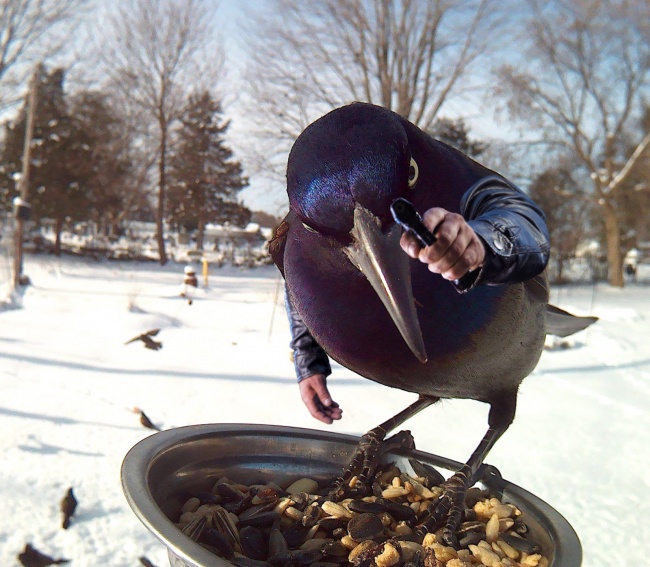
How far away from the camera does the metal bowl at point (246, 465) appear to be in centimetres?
75

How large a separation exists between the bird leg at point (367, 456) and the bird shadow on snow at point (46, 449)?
1540 millimetres

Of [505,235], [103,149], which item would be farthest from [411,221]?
[103,149]

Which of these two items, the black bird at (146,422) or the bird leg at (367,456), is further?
the black bird at (146,422)

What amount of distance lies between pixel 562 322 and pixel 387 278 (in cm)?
61

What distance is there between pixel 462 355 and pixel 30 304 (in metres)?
5.86

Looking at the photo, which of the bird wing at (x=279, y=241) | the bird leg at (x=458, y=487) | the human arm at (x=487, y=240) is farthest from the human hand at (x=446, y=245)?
the bird leg at (x=458, y=487)

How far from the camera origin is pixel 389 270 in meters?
0.53

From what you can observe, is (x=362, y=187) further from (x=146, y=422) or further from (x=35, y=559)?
(x=146, y=422)

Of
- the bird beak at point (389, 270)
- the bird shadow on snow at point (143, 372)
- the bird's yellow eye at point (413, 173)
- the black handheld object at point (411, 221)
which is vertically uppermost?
the bird's yellow eye at point (413, 173)

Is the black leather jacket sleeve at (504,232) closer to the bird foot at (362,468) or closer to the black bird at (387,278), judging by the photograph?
the black bird at (387,278)

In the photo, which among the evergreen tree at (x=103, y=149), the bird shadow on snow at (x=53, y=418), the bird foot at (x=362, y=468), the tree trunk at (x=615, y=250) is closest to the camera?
the bird foot at (x=362, y=468)

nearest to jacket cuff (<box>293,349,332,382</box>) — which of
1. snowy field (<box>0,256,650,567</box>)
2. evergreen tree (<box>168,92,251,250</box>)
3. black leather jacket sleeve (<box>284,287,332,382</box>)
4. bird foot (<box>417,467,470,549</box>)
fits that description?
black leather jacket sleeve (<box>284,287,332,382</box>)

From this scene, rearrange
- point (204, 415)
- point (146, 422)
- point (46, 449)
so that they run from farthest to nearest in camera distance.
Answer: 1. point (204, 415)
2. point (146, 422)
3. point (46, 449)

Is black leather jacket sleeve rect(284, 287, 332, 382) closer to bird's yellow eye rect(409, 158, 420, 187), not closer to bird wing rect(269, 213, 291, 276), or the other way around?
bird wing rect(269, 213, 291, 276)
